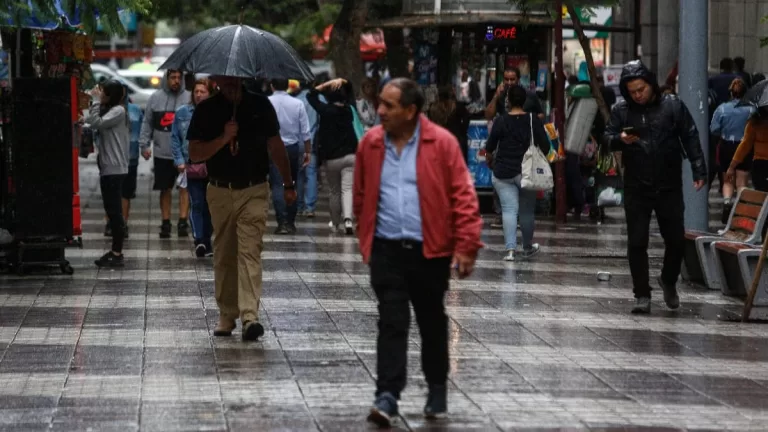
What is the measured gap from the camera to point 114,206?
14.4m

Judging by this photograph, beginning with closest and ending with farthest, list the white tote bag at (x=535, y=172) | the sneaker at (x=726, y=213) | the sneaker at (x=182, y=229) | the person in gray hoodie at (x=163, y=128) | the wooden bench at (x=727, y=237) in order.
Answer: the wooden bench at (x=727, y=237), the white tote bag at (x=535, y=172), the person in gray hoodie at (x=163, y=128), the sneaker at (x=182, y=229), the sneaker at (x=726, y=213)

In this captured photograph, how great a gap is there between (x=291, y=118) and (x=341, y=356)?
8472 millimetres

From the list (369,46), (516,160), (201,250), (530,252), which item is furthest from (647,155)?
(369,46)

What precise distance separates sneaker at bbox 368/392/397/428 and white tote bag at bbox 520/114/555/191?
775 cm

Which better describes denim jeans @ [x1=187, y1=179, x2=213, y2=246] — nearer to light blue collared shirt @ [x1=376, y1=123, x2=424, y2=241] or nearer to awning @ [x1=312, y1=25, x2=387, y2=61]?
light blue collared shirt @ [x1=376, y1=123, x2=424, y2=241]

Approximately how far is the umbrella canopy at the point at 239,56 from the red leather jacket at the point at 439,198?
247 cm

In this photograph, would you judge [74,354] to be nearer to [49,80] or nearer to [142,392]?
[142,392]

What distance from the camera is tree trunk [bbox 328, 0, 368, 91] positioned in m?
24.1

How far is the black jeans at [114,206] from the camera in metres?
14.3

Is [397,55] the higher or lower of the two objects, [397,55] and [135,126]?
the higher

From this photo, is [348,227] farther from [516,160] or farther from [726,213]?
[726,213]

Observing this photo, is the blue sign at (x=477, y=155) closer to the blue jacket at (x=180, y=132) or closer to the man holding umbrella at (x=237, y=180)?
the blue jacket at (x=180, y=132)

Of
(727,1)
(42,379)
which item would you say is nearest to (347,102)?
(42,379)

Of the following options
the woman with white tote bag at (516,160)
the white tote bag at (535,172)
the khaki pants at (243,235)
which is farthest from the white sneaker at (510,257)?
the khaki pants at (243,235)
